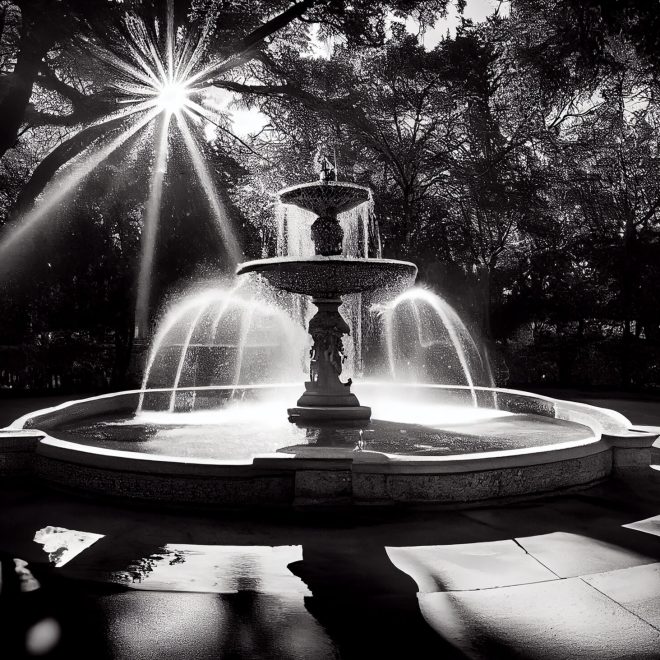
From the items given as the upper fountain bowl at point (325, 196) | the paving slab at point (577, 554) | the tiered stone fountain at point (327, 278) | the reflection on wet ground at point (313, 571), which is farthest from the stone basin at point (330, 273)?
the paving slab at point (577, 554)

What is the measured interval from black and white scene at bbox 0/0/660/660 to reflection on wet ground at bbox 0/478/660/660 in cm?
3

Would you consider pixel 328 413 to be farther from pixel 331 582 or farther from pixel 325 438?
pixel 331 582

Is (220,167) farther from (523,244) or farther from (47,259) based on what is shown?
(523,244)

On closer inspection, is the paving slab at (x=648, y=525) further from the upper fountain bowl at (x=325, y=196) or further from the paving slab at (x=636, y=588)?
the upper fountain bowl at (x=325, y=196)

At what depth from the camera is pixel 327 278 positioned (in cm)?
985

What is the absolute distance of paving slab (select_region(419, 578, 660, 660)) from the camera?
325 centimetres

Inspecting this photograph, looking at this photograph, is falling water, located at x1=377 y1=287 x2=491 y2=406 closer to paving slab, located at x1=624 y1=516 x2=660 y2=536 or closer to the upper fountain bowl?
the upper fountain bowl

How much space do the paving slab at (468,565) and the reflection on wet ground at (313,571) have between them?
1cm

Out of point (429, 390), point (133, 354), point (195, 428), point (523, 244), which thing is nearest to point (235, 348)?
point (133, 354)

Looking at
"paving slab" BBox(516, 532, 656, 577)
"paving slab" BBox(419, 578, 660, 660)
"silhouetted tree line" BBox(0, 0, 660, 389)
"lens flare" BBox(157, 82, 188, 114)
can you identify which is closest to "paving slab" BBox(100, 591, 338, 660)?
"paving slab" BBox(419, 578, 660, 660)

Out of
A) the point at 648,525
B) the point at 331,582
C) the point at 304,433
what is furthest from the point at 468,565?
the point at 304,433

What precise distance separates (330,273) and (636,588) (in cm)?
640

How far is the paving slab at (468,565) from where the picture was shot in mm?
4152

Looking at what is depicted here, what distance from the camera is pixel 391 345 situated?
2441cm
